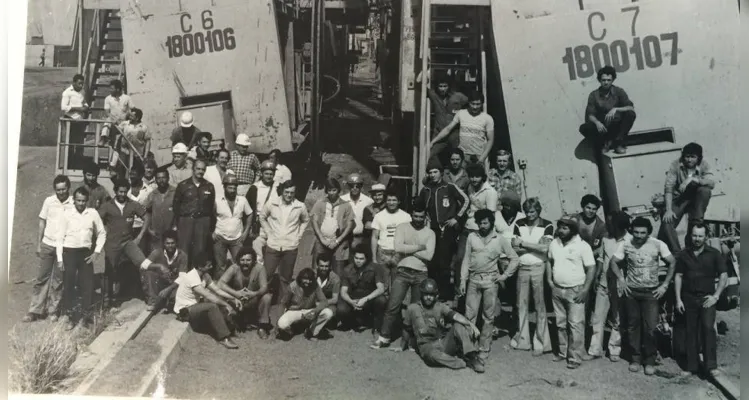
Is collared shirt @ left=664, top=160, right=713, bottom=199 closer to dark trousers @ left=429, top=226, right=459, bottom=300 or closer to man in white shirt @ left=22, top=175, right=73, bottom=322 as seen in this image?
dark trousers @ left=429, top=226, right=459, bottom=300

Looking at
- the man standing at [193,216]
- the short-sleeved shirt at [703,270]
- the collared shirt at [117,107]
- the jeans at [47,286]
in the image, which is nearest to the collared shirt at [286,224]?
the man standing at [193,216]

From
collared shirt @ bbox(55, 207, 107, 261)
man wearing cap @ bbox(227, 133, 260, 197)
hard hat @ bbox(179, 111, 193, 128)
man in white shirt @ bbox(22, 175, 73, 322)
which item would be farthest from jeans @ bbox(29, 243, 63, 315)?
man wearing cap @ bbox(227, 133, 260, 197)

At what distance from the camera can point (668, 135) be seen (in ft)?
20.2

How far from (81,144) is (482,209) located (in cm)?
411

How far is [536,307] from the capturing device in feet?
19.3

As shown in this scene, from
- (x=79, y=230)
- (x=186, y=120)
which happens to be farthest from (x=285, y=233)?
(x=79, y=230)

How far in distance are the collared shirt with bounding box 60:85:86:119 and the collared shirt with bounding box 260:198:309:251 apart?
2323 millimetres

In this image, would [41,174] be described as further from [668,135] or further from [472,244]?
[668,135]

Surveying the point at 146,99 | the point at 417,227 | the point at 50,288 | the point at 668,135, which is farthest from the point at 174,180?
the point at 668,135

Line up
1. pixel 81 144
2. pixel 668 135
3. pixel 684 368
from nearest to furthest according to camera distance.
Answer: pixel 684 368
pixel 668 135
pixel 81 144

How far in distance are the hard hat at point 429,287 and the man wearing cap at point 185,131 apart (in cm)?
277

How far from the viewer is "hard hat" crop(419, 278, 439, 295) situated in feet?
18.9

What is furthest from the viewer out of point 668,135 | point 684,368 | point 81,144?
point 81,144

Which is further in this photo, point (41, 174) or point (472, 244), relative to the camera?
point (41, 174)
